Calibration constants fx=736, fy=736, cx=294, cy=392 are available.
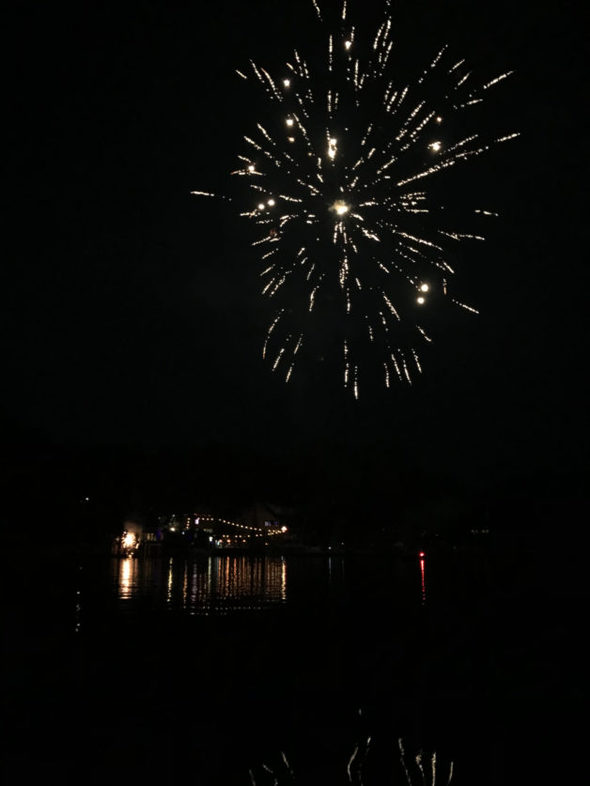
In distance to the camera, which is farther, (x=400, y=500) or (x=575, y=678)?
(x=400, y=500)

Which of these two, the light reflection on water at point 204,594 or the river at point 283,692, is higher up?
the light reflection on water at point 204,594

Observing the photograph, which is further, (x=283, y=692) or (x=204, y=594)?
(x=204, y=594)

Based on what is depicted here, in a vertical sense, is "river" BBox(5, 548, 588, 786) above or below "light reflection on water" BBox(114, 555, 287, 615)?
below

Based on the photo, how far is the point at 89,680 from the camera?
9461 mm

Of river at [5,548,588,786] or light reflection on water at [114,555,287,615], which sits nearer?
river at [5,548,588,786]

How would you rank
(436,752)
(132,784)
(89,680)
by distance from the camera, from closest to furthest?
1. (132,784)
2. (436,752)
3. (89,680)

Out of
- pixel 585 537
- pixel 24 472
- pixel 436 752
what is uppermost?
pixel 24 472

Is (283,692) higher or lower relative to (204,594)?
lower

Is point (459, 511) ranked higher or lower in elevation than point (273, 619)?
higher

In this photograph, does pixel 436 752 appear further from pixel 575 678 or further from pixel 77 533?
pixel 77 533

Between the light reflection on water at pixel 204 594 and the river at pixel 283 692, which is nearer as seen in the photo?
the river at pixel 283 692

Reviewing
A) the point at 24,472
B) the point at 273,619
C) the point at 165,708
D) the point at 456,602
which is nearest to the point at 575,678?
the point at 165,708

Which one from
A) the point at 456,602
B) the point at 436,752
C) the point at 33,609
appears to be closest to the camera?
the point at 436,752

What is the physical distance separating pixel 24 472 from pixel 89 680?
50871 millimetres
